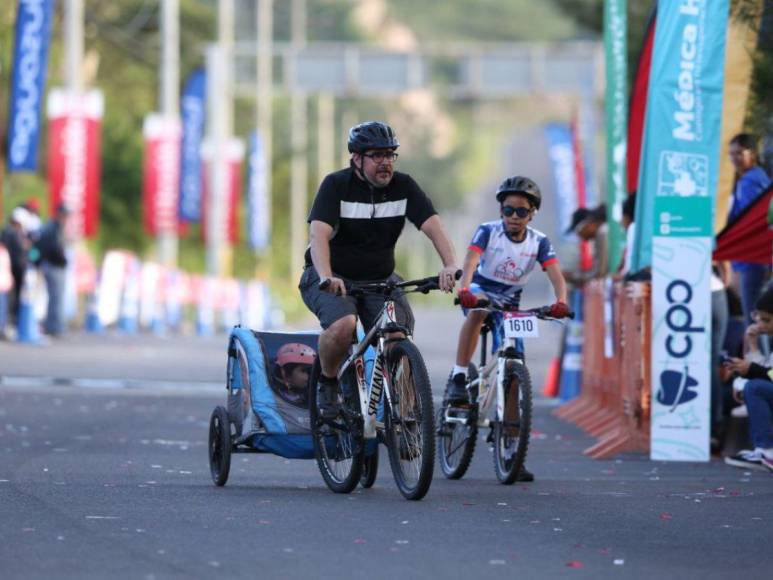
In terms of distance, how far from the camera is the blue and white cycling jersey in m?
13.5

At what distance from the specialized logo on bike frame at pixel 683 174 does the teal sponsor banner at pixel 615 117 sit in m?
4.54

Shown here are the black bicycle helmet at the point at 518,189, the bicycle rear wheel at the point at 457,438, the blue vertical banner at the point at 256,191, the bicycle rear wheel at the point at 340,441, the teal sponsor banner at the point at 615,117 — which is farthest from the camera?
the blue vertical banner at the point at 256,191

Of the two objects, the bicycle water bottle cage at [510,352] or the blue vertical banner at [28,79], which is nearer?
the bicycle water bottle cage at [510,352]

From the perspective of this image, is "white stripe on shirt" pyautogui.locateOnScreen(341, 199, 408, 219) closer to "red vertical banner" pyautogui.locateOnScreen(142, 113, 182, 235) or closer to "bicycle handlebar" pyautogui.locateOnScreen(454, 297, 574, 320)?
"bicycle handlebar" pyautogui.locateOnScreen(454, 297, 574, 320)

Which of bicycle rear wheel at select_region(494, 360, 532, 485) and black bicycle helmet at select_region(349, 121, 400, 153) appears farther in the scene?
bicycle rear wheel at select_region(494, 360, 532, 485)

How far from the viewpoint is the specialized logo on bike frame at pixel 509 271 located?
44.2 ft

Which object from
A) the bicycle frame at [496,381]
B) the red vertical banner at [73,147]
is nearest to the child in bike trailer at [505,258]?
the bicycle frame at [496,381]

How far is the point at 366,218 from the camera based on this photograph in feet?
37.8

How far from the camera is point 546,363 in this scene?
3256cm

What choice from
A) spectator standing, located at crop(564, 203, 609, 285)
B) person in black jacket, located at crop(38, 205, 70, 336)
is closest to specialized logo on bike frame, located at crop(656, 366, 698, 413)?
spectator standing, located at crop(564, 203, 609, 285)

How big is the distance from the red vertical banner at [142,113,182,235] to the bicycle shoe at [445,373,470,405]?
32.5m

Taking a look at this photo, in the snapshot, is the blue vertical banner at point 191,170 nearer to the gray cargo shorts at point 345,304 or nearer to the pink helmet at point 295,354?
the pink helmet at point 295,354

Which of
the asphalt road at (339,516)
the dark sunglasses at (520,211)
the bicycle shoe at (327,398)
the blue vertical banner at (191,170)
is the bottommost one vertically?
the asphalt road at (339,516)

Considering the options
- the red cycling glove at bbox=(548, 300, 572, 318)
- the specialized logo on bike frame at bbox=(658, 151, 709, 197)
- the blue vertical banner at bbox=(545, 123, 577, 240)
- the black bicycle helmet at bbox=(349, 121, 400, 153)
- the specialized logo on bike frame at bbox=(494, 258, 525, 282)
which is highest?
the blue vertical banner at bbox=(545, 123, 577, 240)
